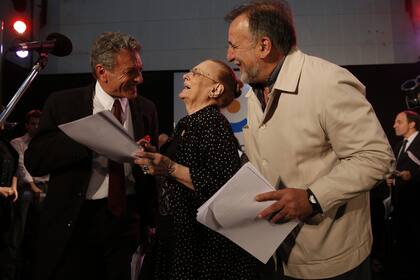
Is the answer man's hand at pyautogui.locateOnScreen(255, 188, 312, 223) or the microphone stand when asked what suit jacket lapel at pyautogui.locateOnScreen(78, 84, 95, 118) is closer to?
the microphone stand

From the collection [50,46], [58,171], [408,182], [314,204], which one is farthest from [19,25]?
[408,182]

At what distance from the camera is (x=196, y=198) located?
5.52 feet

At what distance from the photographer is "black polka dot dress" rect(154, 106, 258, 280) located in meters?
1.64

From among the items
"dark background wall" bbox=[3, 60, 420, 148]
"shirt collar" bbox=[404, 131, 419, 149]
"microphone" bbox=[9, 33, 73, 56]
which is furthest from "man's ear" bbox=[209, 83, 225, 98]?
"dark background wall" bbox=[3, 60, 420, 148]

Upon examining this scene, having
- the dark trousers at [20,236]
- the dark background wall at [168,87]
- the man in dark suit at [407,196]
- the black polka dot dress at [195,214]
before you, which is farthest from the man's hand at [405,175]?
the dark trousers at [20,236]

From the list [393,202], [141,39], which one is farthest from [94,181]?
[141,39]

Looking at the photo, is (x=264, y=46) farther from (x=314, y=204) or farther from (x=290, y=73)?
(x=314, y=204)

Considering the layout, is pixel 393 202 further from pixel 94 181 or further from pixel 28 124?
pixel 28 124

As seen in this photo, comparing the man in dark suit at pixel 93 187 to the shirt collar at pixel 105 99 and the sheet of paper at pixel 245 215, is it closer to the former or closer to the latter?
the shirt collar at pixel 105 99

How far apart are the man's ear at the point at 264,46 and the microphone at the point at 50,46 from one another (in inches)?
65.1

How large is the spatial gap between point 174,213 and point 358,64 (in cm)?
498

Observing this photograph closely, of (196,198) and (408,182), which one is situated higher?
(196,198)

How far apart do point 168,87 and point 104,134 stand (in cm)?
457

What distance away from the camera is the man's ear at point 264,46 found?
4.38 feet
